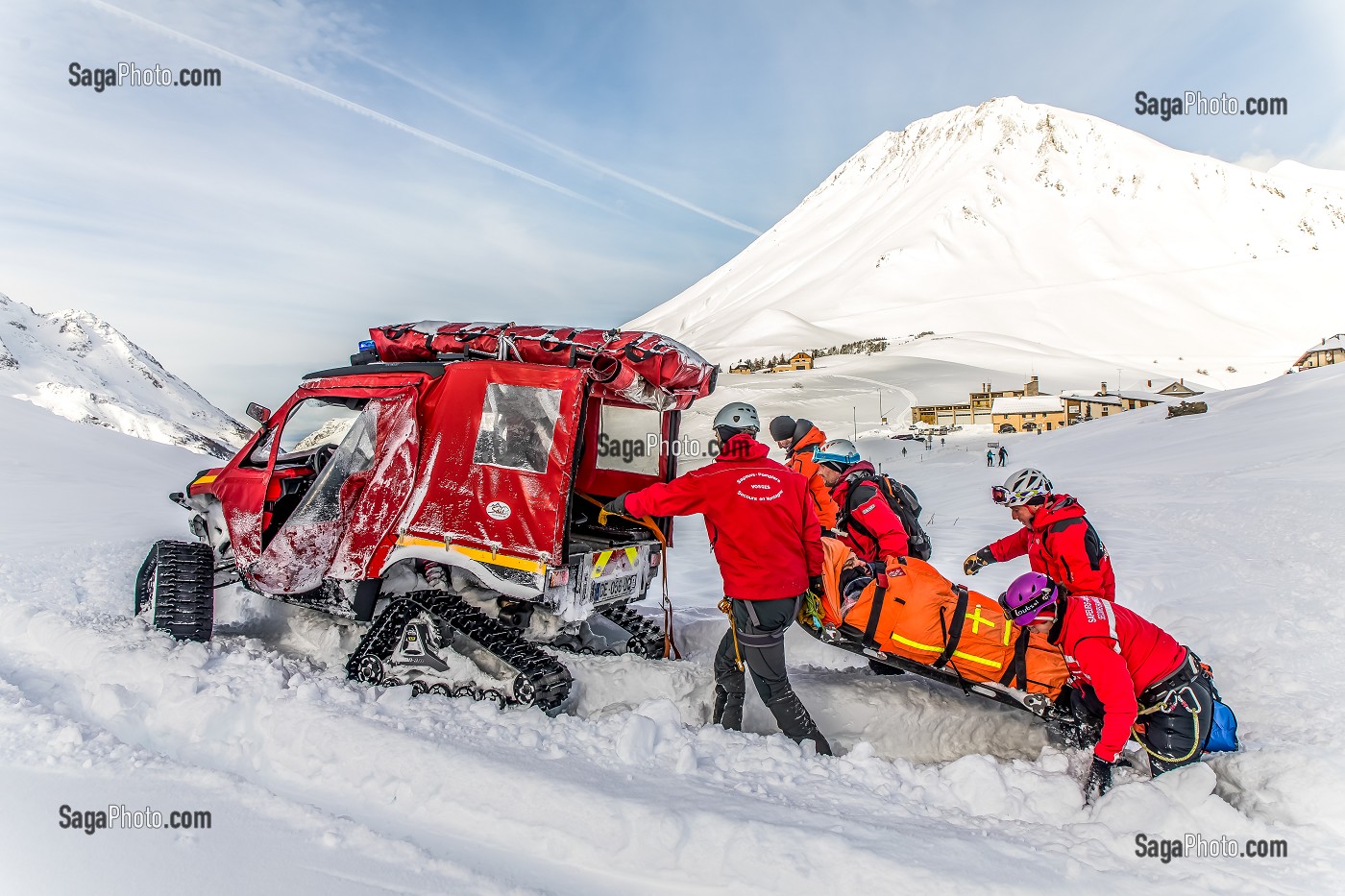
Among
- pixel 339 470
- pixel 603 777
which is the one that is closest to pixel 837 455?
pixel 603 777

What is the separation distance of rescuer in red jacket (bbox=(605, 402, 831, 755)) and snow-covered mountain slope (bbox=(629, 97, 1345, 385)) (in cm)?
7924

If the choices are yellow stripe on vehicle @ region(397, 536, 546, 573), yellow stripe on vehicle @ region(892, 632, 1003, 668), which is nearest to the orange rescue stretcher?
yellow stripe on vehicle @ region(892, 632, 1003, 668)

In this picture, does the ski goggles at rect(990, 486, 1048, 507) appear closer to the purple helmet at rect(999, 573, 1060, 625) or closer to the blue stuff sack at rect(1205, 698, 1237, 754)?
the purple helmet at rect(999, 573, 1060, 625)

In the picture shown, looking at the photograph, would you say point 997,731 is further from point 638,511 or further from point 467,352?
point 467,352

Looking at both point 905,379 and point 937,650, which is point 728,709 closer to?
point 937,650

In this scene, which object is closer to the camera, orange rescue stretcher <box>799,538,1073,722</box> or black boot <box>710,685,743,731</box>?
orange rescue stretcher <box>799,538,1073,722</box>

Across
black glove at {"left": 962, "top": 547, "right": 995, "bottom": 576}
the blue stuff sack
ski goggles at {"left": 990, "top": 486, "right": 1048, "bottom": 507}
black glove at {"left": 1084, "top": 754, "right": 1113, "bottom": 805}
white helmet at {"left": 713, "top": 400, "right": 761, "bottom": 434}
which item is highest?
white helmet at {"left": 713, "top": 400, "right": 761, "bottom": 434}

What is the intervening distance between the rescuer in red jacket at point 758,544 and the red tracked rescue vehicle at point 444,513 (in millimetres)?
789

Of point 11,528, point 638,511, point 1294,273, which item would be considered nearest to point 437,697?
point 638,511

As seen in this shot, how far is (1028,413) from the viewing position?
55906 millimetres

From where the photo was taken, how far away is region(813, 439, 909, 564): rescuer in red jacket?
17.5ft

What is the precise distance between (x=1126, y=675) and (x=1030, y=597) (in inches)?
21.1

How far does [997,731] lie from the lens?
15.3 feet

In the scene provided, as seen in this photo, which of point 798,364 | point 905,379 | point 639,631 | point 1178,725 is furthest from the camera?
point 798,364
